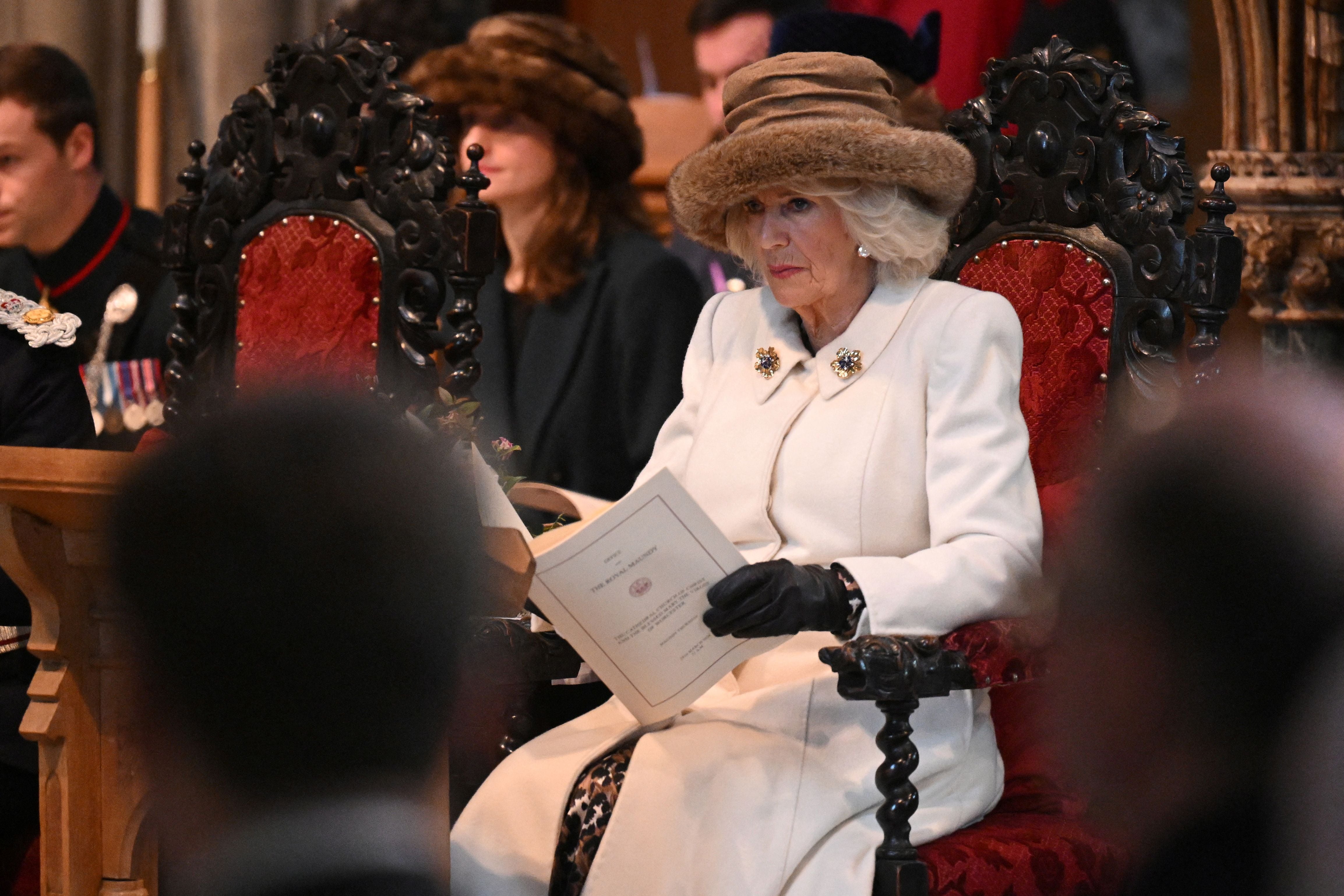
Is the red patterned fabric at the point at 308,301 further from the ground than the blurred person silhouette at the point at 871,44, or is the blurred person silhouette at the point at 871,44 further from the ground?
the blurred person silhouette at the point at 871,44

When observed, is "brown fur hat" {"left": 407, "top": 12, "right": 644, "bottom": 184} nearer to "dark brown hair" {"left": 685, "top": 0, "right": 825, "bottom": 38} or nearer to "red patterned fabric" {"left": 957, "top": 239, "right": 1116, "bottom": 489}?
"dark brown hair" {"left": 685, "top": 0, "right": 825, "bottom": 38}

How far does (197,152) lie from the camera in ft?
11.7

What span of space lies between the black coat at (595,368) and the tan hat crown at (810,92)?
1.39m

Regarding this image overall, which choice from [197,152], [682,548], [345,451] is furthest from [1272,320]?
[345,451]

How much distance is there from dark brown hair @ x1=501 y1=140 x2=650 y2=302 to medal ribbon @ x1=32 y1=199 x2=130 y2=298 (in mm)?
1156

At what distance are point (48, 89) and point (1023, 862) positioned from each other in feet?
10.3

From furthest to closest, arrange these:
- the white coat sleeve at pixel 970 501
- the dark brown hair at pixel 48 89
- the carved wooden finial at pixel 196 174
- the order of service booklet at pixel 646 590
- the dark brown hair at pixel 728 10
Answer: the dark brown hair at pixel 728 10 → the dark brown hair at pixel 48 89 → the carved wooden finial at pixel 196 174 → the white coat sleeve at pixel 970 501 → the order of service booklet at pixel 646 590

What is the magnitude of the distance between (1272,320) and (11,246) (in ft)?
10.4

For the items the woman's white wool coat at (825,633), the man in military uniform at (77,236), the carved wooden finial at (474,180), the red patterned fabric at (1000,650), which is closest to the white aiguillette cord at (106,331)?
the man in military uniform at (77,236)

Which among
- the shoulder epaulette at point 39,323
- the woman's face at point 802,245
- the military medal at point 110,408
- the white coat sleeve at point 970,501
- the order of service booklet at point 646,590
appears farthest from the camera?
the military medal at point 110,408

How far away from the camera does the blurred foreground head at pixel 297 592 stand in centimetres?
113

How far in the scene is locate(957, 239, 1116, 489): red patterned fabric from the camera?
296 centimetres

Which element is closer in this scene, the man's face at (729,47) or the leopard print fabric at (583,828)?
the leopard print fabric at (583,828)

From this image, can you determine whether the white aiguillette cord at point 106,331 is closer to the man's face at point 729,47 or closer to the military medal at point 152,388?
the military medal at point 152,388
